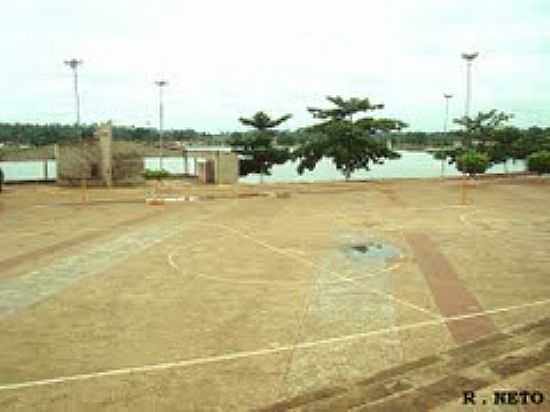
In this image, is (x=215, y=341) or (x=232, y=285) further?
(x=232, y=285)

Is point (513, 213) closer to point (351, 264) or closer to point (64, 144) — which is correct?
point (351, 264)

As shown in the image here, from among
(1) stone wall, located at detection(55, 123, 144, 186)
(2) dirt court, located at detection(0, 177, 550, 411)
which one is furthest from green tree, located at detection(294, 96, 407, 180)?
(2) dirt court, located at detection(0, 177, 550, 411)

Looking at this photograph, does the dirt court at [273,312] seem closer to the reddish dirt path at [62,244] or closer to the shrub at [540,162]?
the reddish dirt path at [62,244]

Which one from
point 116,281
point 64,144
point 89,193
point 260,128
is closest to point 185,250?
point 116,281

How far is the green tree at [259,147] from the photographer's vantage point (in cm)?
5316

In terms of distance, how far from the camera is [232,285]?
1466 cm

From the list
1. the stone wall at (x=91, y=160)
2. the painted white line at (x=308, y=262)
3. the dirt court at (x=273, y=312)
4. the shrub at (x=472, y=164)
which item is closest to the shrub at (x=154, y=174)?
the stone wall at (x=91, y=160)

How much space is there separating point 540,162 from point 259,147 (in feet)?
67.1

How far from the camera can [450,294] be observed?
1371cm

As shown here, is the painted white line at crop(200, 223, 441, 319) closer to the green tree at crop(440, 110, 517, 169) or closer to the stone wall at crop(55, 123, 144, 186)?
the stone wall at crop(55, 123, 144, 186)

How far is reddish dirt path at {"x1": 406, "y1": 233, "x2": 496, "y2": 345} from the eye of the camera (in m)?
11.2

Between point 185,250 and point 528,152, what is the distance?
1589 inches

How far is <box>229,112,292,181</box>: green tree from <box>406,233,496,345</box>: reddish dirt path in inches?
1321

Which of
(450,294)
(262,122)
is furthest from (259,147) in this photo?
(450,294)
